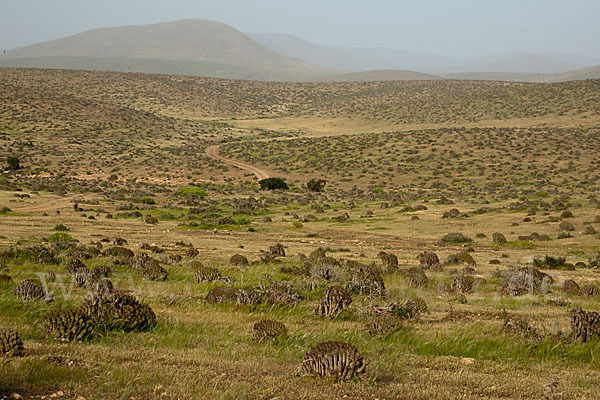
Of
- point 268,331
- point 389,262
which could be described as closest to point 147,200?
point 389,262

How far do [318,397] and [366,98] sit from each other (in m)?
116

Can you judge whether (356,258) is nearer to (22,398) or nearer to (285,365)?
(285,365)

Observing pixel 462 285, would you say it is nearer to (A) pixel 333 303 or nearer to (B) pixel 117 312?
(A) pixel 333 303

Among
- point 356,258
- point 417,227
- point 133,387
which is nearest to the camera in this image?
point 133,387

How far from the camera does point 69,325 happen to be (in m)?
6.45

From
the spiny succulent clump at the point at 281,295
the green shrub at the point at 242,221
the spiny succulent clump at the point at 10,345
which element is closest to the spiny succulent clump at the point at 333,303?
the spiny succulent clump at the point at 281,295

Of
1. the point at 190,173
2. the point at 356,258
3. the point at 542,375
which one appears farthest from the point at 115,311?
the point at 190,173

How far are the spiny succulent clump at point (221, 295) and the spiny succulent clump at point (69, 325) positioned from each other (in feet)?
9.67

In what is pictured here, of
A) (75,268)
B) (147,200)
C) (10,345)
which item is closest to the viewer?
(10,345)

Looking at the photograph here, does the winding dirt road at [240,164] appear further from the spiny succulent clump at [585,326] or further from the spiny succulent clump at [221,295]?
the spiny succulent clump at [585,326]

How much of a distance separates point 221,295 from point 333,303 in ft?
6.70

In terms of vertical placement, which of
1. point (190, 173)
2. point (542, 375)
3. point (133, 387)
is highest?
point (133, 387)

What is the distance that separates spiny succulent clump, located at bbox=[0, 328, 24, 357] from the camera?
538cm

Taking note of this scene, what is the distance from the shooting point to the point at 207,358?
599cm
